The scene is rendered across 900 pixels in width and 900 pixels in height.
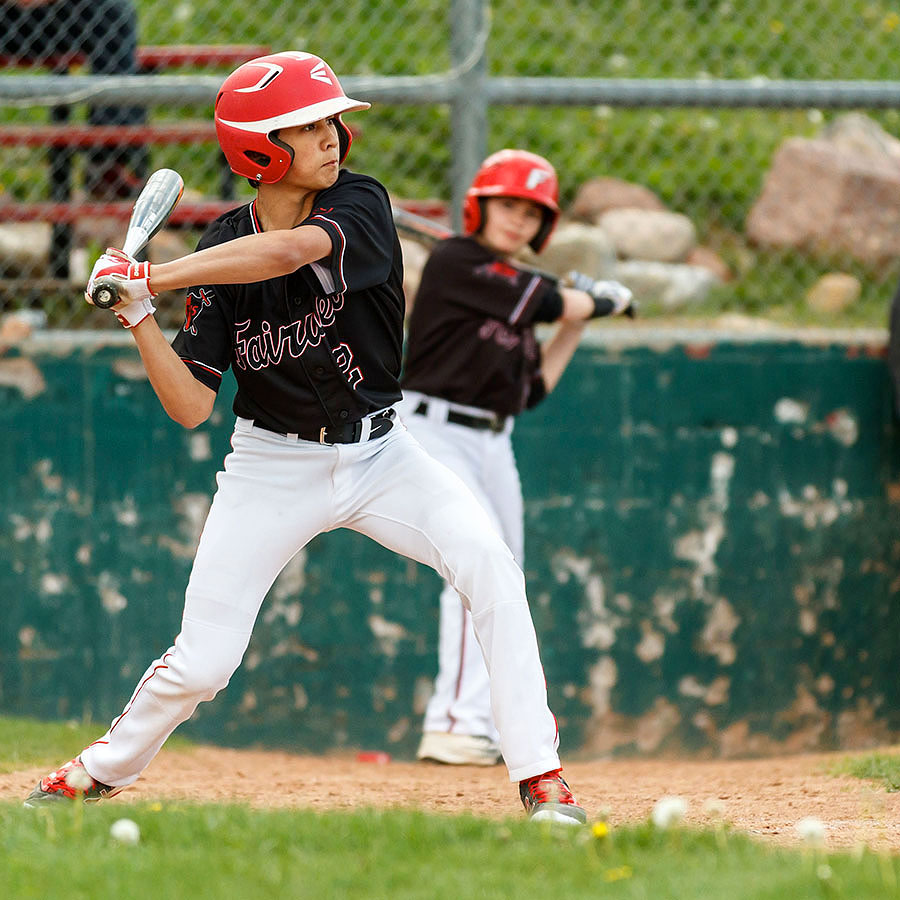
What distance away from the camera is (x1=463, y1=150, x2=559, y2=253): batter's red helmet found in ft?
16.5

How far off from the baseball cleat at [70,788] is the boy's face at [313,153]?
162 centimetres

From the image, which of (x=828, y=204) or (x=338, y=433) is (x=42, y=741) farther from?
(x=828, y=204)

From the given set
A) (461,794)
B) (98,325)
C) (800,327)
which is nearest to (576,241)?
(800,327)

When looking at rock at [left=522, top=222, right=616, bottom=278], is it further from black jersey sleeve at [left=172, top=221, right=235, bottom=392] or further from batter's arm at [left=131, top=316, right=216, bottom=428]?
batter's arm at [left=131, top=316, right=216, bottom=428]

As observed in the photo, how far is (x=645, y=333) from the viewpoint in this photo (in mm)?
5875

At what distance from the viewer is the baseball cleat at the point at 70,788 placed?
348 cm

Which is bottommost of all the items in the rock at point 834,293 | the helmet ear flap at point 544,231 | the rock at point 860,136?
the rock at point 834,293

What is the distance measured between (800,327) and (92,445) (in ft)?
11.1

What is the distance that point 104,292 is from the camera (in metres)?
3.07

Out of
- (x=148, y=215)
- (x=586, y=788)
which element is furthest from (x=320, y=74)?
(x=586, y=788)

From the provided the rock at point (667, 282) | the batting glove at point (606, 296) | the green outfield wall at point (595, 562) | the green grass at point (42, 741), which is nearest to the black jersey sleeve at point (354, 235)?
the batting glove at point (606, 296)

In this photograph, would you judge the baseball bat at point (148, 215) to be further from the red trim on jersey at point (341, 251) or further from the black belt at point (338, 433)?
the black belt at point (338, 433)

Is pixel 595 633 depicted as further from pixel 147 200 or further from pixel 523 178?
pixel 147 200

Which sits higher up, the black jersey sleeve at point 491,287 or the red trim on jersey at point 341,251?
the red trim on jersey at point 341,251
